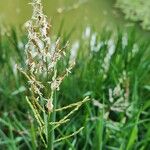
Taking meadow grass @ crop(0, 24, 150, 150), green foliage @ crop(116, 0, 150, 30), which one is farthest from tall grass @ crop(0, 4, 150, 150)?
green foliage @ crop(116, 0, 150, 30)

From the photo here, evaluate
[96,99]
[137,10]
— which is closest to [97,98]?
[96,99]

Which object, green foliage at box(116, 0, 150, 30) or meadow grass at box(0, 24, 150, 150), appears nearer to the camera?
meadow grass at box(0, 24, 150, 150)

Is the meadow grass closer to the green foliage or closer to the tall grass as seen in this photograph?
the tall grass

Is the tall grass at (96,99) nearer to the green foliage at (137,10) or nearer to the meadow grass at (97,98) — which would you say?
the meadow grass at (97,98)

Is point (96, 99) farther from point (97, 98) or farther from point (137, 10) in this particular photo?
point (137, 10)

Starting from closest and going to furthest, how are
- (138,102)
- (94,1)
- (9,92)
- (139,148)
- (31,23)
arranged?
(31,23) → (139,148) → (138,102) → (9,92) → (94,1)

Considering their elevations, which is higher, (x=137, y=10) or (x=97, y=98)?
(x=137, y=10)

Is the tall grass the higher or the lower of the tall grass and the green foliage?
the lower

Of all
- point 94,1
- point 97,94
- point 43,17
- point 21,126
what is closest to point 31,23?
point 43,17

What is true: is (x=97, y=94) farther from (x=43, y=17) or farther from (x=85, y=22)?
(x=85, y=22)

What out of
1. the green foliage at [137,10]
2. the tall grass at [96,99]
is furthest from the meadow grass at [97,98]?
the green foliage at [137,10]

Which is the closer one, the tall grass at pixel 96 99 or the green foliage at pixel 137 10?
the tall grass at pixel 96 99
